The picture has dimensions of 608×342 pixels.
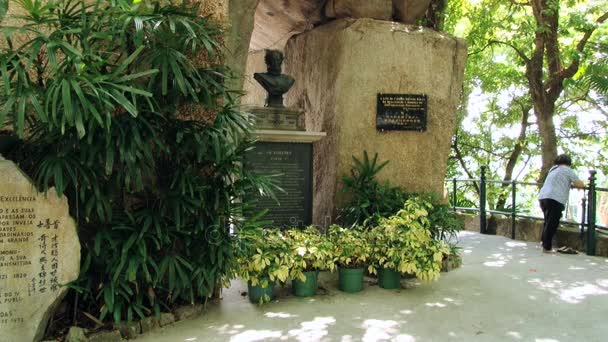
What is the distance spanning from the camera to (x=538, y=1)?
7652 millimetres

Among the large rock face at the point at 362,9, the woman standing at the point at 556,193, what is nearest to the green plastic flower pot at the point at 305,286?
the large rock face at the point at 362,9

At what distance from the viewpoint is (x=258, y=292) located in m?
4.00

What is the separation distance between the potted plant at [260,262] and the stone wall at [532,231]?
169 inches

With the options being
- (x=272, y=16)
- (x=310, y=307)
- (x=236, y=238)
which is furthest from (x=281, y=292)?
(x=272, y=16)

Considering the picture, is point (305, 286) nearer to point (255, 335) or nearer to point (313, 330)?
point (313, 330)

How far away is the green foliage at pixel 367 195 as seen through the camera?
506cm

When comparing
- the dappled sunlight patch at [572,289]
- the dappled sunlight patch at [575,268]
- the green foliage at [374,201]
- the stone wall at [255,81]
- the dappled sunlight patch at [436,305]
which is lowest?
the dappled sunlight patch at [436,305]

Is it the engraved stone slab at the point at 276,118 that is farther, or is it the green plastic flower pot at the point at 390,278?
the engraved stone slab at the point at 276,118

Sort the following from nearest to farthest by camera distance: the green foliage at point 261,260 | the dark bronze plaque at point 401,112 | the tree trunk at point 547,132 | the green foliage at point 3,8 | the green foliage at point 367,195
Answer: the green foliage at point 3,8 < the green foliage at point 261,260 < the green foliage at point 367,195 < the dark bronze plaque at point 401,112 < the tree trunk at point 547,132

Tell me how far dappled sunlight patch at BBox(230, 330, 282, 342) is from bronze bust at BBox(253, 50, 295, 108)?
9.03 ft

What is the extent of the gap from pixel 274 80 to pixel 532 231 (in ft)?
14.7

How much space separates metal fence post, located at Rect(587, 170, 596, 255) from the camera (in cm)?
581

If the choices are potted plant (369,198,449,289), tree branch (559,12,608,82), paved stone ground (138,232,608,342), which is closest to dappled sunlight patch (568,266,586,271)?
paved stone ground (138,232,608,342)

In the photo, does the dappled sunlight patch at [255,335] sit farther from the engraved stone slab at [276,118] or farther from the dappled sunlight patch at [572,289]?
the dappled sunlight patch at [572,289]
